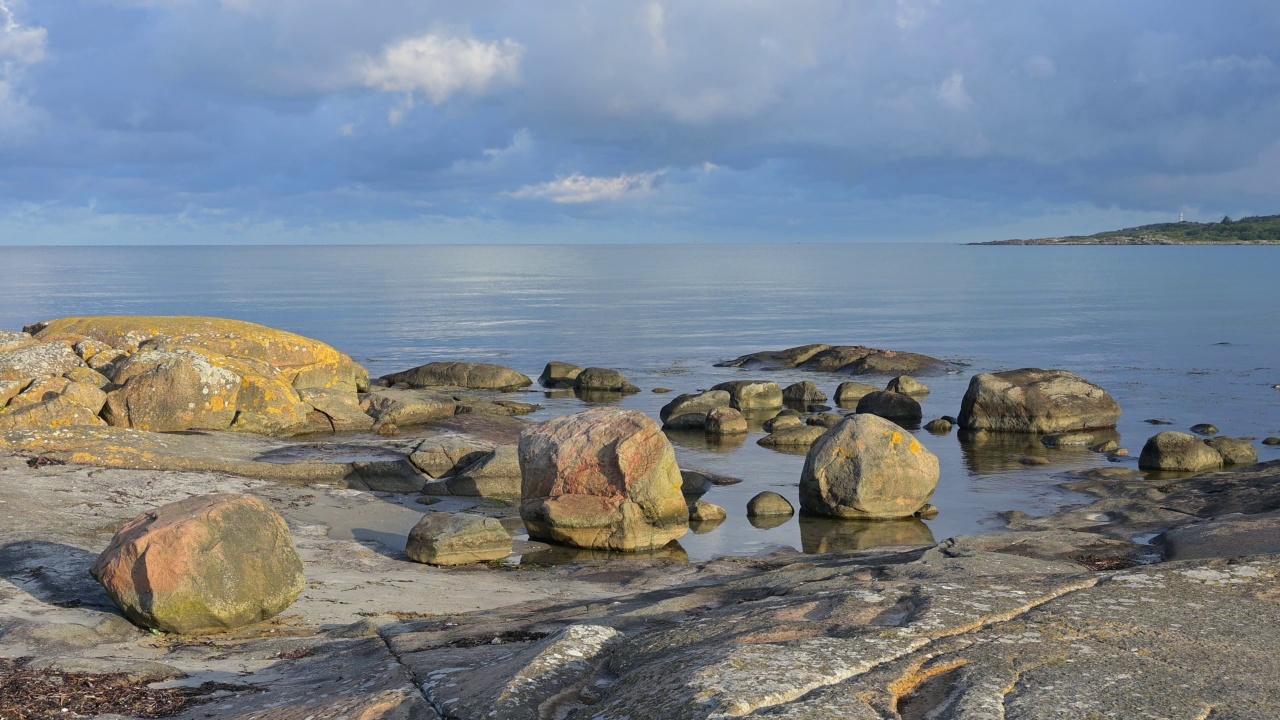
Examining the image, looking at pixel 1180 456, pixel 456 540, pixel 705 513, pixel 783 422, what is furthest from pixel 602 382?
pixel 456 540

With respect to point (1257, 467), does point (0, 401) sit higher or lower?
higher

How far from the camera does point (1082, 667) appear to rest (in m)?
6.14

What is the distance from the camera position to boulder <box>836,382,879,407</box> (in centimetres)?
3378

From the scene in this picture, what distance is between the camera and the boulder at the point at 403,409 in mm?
26309

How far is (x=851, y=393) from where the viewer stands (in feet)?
111

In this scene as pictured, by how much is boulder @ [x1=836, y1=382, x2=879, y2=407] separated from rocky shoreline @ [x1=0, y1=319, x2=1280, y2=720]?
105 inches

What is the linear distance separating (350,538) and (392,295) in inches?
3112

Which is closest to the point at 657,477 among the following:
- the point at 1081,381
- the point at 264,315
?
the point at 1081,381

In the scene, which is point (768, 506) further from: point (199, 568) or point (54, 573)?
point (54, 573)

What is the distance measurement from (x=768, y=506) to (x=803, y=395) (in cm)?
1507

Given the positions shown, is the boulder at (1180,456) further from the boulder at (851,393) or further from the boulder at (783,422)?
the boulder at (851,393)

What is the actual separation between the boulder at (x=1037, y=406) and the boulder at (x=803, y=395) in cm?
555

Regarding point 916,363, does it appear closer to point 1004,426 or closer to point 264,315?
point 1004,426

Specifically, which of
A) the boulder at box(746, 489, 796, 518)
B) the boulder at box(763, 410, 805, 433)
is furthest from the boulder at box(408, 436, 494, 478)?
the boulder at box(763, 410, 805, 433)
